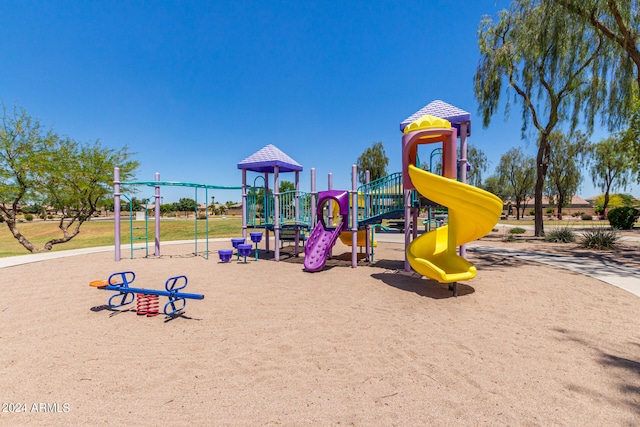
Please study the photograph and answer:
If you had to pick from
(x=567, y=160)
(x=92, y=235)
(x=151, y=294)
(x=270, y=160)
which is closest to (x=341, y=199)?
(x=270, y=160)

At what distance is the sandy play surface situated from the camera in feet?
8.56

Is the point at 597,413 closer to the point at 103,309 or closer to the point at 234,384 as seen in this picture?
the point at 234,384

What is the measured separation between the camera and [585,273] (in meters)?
7.99

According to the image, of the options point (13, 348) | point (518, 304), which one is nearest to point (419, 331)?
point (518, 304)

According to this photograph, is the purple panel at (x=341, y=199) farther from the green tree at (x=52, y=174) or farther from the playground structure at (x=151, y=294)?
the green tree at (x=52, y=174)

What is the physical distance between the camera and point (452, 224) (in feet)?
21.4

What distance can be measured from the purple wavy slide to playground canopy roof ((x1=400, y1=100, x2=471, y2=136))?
13.4 ft

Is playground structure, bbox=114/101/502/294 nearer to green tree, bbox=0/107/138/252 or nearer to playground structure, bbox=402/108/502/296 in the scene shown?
playground structure, bbox=402/108/502/296

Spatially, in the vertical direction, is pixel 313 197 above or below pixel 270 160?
below

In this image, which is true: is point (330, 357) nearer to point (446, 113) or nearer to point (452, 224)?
point (452, 224)

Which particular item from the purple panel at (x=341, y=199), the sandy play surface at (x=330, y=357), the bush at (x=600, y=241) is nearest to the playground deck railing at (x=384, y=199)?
the purple panel at (x=341, y=199)

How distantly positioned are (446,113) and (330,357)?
7.25 m

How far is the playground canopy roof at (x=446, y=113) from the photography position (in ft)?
26.1

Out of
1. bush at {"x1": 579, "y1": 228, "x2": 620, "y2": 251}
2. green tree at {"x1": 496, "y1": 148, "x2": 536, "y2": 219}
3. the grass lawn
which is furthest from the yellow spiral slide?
green tree at {"x1": 496, "y1": 148, "x2": 536, "y2": 219}
